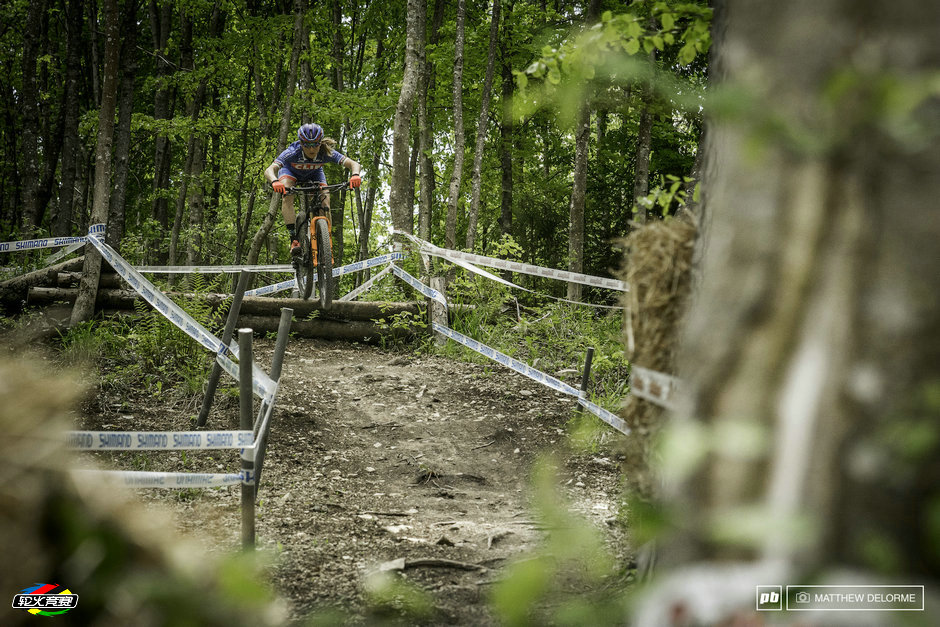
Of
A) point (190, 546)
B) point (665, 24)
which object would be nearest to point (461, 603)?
point (190, 546)

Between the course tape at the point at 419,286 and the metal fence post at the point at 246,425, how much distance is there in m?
4.93

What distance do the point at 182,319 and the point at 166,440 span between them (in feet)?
9.03

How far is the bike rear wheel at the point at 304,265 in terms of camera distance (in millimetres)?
8180

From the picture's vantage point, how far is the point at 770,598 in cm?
85

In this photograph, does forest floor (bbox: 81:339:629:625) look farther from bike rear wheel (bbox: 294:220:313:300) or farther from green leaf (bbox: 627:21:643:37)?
green leaf (bbox: 627:21:643:37)

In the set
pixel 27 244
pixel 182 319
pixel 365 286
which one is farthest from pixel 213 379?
pixel 365 286

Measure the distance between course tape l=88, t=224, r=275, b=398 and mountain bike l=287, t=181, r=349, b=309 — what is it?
199 centimetres

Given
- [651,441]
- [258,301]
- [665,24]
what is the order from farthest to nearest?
[258,301], [665,24], [651,441]

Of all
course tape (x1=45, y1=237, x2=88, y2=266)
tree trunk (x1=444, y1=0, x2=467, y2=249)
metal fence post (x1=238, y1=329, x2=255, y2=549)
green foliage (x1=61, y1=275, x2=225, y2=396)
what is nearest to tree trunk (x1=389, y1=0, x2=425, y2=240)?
tree trunk (x1=444, y1=0, x2=467, y2=249)

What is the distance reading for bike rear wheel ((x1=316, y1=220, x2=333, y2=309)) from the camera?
25.8 feet

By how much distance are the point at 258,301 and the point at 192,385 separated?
2.90 meters

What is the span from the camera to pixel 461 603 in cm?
310

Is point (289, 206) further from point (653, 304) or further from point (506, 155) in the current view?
point (506, 155)

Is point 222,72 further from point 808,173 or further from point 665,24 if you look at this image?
point 808,173
